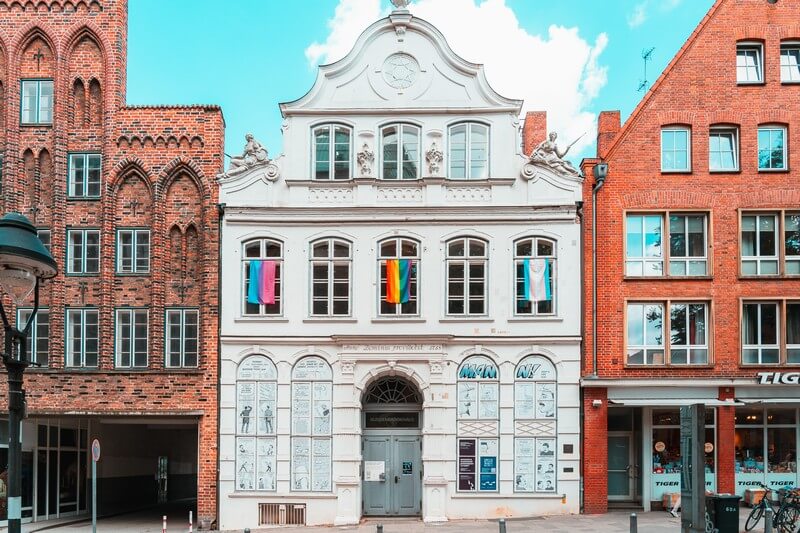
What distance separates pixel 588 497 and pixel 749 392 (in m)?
5.44

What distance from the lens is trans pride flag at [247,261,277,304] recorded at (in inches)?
836

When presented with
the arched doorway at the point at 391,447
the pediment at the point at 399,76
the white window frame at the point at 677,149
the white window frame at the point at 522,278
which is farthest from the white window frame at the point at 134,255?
the white window frame at the point at 677,149

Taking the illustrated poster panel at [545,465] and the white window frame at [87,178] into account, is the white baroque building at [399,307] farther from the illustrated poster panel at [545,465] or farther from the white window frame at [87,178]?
the white window frame at [87,178]

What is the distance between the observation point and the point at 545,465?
2069 cm

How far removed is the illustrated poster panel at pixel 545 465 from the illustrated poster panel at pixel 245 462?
26.3ft

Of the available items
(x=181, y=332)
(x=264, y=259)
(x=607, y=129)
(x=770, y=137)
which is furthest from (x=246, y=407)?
(x=770, y=137)

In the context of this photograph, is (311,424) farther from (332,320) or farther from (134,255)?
(134,255)

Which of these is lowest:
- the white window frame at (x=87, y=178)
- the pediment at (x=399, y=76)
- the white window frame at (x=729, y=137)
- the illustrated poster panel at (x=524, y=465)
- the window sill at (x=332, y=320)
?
the illustrated poster panel at (x=524, y=465)

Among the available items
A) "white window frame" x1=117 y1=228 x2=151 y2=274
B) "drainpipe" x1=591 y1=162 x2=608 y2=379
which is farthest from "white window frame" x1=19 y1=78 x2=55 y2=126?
"drainpipe" x1=591 y1=162 x2=608 y2=379

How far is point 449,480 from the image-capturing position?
20.6m

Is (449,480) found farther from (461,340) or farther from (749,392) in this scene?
(749,392)

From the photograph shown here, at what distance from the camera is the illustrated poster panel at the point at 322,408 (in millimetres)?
20984

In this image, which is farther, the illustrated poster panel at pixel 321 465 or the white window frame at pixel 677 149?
the white window frame at pixel 677 149

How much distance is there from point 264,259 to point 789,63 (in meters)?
16.5
